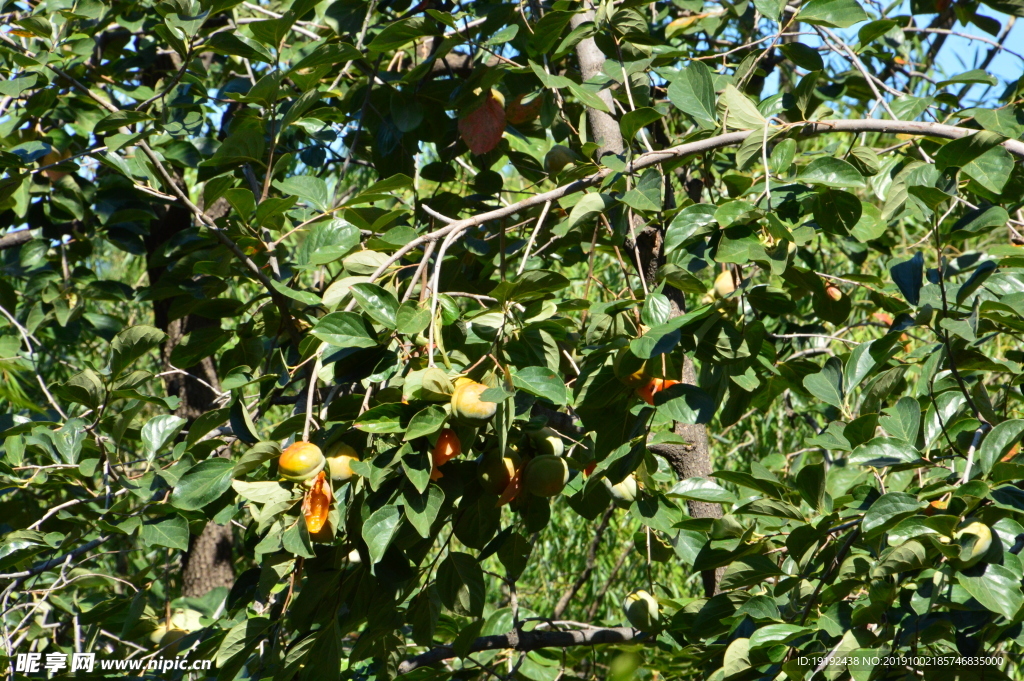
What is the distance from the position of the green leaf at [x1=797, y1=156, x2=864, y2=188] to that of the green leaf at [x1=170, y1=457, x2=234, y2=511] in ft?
2.63

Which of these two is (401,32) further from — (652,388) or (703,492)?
(703,492)

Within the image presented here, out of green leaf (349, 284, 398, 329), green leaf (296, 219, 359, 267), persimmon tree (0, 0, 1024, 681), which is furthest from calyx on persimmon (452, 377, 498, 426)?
green leaf (296, 219, 359, 267)

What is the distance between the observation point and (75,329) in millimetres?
2006

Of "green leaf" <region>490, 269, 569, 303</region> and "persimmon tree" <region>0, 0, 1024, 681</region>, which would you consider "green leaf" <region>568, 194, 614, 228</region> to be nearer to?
"persimmon tree" <region>0, 0, 1024, 681</region>

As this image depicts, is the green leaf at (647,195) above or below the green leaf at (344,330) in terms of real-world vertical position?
above

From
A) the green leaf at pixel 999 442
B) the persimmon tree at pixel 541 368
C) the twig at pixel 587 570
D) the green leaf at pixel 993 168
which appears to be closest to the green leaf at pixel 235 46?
the persimmon tree at pixel 541 368

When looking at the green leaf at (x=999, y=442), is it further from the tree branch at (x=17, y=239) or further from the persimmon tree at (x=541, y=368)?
the tree branch at (x=17, y=239)

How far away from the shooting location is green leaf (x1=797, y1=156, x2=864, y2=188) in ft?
3.40

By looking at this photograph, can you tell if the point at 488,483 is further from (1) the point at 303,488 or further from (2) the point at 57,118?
(2) the point at 57,118

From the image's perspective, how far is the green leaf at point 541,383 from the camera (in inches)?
36.6

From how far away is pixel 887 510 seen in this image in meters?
0.92

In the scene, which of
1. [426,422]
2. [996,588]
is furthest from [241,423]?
[996,588]

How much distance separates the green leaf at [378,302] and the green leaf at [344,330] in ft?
0.06

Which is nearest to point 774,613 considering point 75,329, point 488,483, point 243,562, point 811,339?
point 488,483
